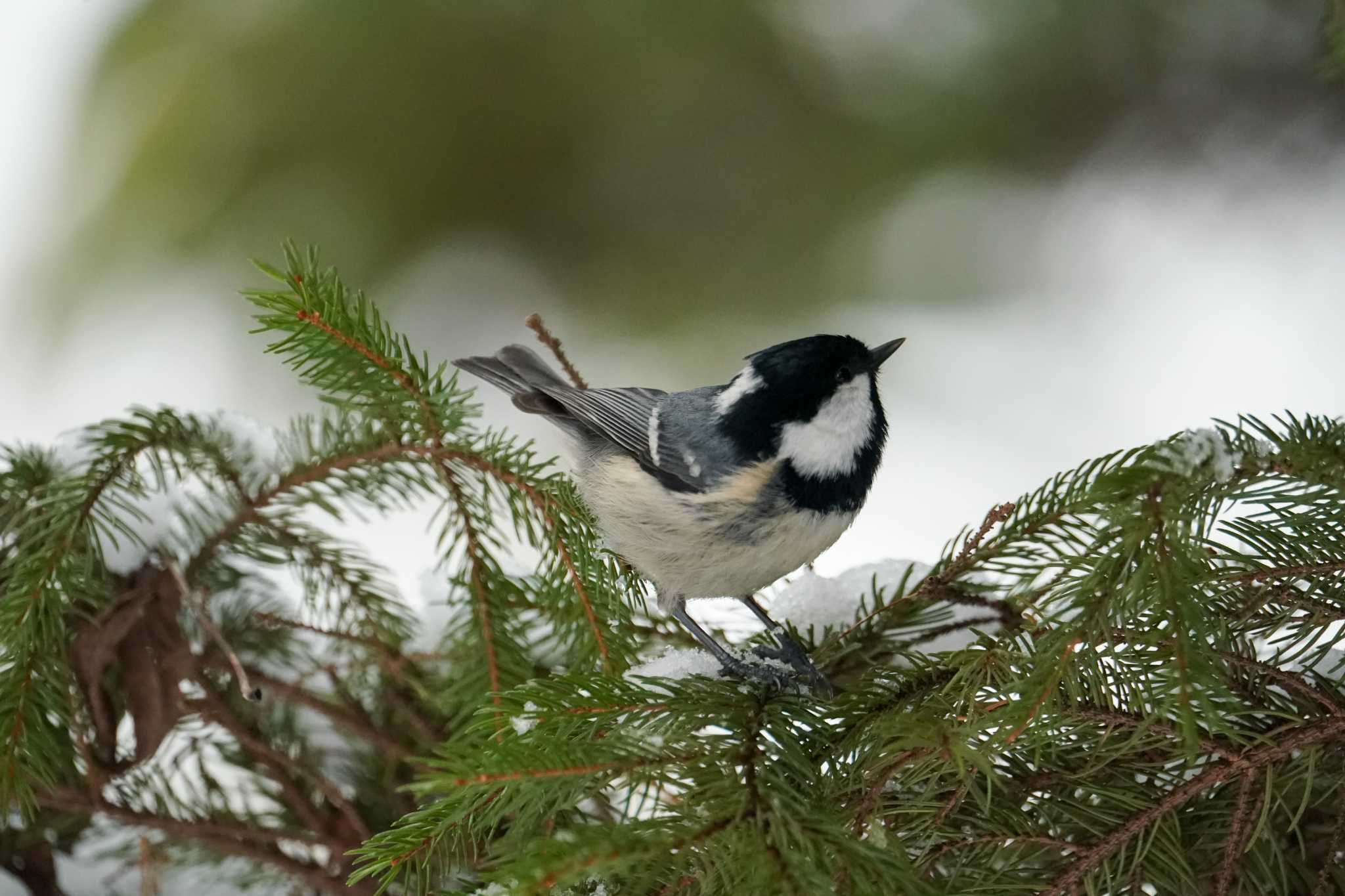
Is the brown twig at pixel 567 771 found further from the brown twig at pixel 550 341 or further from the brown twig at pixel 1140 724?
the brown twig at pixel 550 341

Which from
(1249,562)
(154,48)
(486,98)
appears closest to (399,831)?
(1249,562)

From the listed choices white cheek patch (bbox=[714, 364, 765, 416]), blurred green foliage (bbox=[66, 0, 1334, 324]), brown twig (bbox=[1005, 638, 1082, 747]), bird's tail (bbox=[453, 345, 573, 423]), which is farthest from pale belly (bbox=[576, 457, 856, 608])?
blurred green foliage (bbox=[66, 0, 1334, 324])

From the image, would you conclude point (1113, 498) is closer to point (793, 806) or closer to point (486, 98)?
point (793, 806)

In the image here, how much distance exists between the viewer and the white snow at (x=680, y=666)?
0.87 metres

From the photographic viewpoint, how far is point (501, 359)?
132cm

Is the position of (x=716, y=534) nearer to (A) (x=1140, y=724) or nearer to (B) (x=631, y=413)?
(B) (x=631, y=413)

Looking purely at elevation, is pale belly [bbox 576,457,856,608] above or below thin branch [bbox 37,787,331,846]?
above

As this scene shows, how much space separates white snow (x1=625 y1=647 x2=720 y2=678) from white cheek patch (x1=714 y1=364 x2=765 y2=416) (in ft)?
1.01

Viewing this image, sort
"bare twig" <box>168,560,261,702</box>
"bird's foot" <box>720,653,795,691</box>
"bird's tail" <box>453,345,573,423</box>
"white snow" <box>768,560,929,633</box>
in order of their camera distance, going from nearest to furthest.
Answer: "bird's foot" <box>720,653,795,691</box>
"bare twig" <box>168,560,261,702</box>
"white snow" <box>768,560,929,633</box>
"bird's tail" <box>453,345,573,423</box>

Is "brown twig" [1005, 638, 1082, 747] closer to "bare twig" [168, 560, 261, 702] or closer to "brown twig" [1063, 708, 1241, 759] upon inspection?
"brown twig" [1063, 708, 1241, 759]

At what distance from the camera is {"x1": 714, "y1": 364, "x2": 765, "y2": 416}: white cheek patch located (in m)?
1.13

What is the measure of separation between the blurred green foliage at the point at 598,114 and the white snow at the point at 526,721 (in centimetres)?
137

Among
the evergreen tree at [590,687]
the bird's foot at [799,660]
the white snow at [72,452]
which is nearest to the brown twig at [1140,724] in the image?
the evergreen tree at [590,687]

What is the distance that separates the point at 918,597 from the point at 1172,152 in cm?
140
